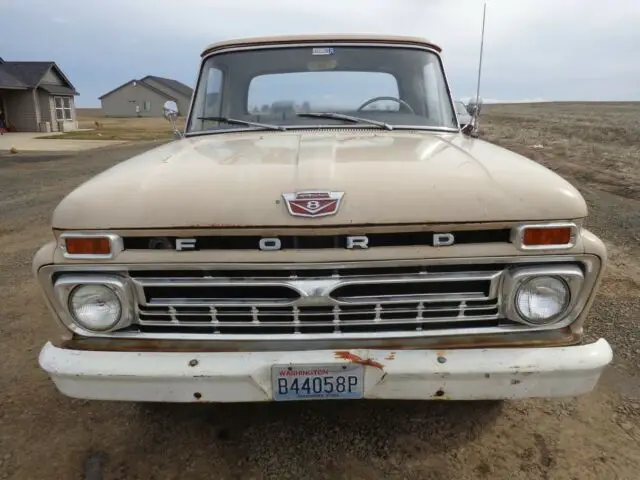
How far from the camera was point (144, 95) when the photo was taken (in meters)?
57.0

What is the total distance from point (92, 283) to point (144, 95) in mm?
59379

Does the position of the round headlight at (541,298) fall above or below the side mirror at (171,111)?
below

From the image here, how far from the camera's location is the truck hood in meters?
2.11

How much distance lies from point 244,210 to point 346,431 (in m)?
1.46

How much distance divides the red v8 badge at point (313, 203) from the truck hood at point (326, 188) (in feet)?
0.08

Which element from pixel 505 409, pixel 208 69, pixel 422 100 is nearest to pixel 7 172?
pixel 208 69

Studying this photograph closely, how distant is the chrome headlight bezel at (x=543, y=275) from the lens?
2.18m

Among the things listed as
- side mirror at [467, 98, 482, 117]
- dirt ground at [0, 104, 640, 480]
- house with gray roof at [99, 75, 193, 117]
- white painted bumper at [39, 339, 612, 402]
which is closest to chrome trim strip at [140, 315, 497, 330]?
white painted bumper at [39, 339, 612, 402]

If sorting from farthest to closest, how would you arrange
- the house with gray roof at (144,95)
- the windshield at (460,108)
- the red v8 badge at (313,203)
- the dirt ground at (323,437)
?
1. the house with gray roof at (144,95)
2. the windshield at (460,108)
3. the dirt ground at (323,437)
4. the red v8 badge at (313,203)

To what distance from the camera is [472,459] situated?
2721mm

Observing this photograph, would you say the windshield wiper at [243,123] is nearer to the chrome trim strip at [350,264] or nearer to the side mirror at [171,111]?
the side mirror at [171,111]

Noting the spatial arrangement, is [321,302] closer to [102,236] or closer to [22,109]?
[102,236]

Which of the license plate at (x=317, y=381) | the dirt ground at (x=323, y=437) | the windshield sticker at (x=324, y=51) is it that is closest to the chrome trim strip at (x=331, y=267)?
the license plate at (x=317, y=381)

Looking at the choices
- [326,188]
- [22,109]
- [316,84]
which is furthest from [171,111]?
[22,109]
